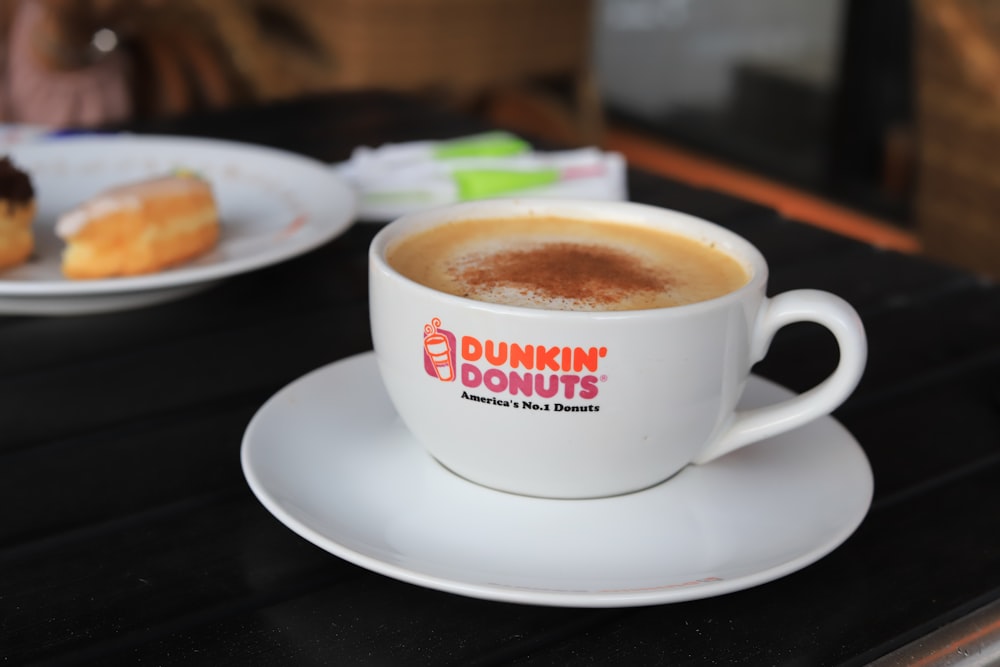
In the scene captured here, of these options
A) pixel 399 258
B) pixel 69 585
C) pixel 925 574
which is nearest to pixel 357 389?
pixel 399 258

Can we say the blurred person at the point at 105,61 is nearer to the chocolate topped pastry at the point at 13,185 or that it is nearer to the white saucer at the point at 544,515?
the chocolate topped pastry at the point at 13,185

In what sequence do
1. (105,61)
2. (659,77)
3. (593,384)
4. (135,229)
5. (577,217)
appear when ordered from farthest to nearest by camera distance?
(659,77), (105,61), (135,229), (577,217), (593,384)

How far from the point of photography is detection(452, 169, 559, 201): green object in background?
38.6 inches

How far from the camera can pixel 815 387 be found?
0.52m

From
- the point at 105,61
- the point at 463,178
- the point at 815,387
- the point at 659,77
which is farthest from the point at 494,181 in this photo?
the point at 659,77

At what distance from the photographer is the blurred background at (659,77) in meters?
1.78

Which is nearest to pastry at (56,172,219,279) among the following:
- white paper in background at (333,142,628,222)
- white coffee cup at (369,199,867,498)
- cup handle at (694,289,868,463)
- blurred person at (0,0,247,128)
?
white paper in background at (333,142,628,222)

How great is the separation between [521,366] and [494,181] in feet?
1.73

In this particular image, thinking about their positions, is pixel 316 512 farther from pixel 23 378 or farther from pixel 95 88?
pixel 95 88

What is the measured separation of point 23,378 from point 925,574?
0.51 meters

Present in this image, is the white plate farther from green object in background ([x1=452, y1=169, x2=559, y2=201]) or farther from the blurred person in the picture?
the blurred person

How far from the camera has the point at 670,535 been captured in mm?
477

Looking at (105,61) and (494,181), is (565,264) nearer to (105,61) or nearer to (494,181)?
(494,181)

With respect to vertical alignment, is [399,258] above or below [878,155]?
above
